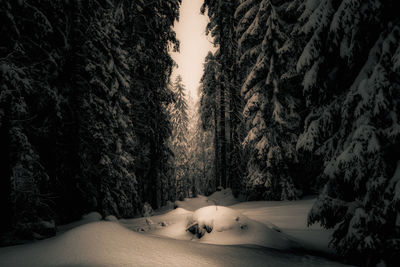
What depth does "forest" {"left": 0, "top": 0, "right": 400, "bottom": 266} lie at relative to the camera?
3510mm

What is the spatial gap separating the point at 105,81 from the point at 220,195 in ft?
36.8

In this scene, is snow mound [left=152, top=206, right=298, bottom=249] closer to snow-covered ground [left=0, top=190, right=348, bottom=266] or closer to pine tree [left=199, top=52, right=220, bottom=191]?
snow-covered ground [left=0, top=190, right=348, bottom=266]

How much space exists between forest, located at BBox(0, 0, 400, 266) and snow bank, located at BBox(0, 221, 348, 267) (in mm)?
1512

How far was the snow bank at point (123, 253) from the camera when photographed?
2547 mm

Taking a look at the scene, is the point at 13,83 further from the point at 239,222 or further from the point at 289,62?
the point at 289,62

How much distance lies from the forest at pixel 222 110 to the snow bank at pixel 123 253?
59.5 inches

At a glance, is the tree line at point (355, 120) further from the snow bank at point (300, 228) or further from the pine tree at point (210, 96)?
the pine tree at point (210, 96)

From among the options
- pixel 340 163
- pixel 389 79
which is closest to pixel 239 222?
pixel 340 163

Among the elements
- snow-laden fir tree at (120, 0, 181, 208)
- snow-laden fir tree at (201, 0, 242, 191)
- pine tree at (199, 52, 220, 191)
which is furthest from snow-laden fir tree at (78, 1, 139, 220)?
pine tree at (199, 52, 220, 191)

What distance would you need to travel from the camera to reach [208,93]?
2166 cm

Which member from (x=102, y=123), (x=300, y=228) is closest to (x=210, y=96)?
(x=102, y=123)

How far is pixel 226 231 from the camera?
4.85m

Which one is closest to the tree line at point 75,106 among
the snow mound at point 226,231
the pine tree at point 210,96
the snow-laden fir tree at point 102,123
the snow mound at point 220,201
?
the snow-laden fir tree at point 102,123

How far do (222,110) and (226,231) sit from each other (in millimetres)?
12392
